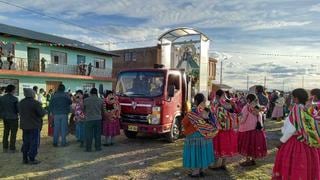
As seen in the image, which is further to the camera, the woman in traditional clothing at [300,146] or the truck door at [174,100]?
the truck door at [174,100]

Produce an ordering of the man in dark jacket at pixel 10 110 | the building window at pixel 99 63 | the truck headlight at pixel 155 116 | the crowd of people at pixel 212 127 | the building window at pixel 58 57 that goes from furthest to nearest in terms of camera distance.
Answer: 1. the building window at pixel 99 63
2. the building window at pixel 58 57
3. the truck headlight at pixel 155 116
4. the man in dark jacket at pixel 10 110
5. the crowd of people at pixel 212 127

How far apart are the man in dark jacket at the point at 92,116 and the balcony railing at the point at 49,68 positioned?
18.6 m

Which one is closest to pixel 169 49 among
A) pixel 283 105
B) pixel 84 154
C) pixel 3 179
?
pixel 84 154

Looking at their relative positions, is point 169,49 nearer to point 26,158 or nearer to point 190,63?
point 190,63

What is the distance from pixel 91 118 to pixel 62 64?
24.4 metres

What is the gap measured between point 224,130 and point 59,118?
5.29 m

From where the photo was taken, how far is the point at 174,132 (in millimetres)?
12828

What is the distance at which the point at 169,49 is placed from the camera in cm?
1512

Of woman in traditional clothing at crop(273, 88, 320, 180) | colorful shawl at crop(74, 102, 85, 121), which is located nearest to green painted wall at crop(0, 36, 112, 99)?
colorful shawl at crop(74, 102, 85, 121)

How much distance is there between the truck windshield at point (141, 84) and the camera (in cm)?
1216

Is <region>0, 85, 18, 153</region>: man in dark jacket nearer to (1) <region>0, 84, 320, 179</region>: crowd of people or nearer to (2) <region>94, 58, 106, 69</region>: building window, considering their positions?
(1) <region>0, 84, 320, 179</region>: crowd of people

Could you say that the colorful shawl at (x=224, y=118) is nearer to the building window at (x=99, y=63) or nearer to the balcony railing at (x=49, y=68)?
the balcony railing at (x=49, y=68)

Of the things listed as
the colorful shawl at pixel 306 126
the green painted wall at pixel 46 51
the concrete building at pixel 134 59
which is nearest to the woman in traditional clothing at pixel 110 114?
the colorful shawl at pixel 306 126

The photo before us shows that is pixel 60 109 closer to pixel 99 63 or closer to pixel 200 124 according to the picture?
Result: pixel 200 124
